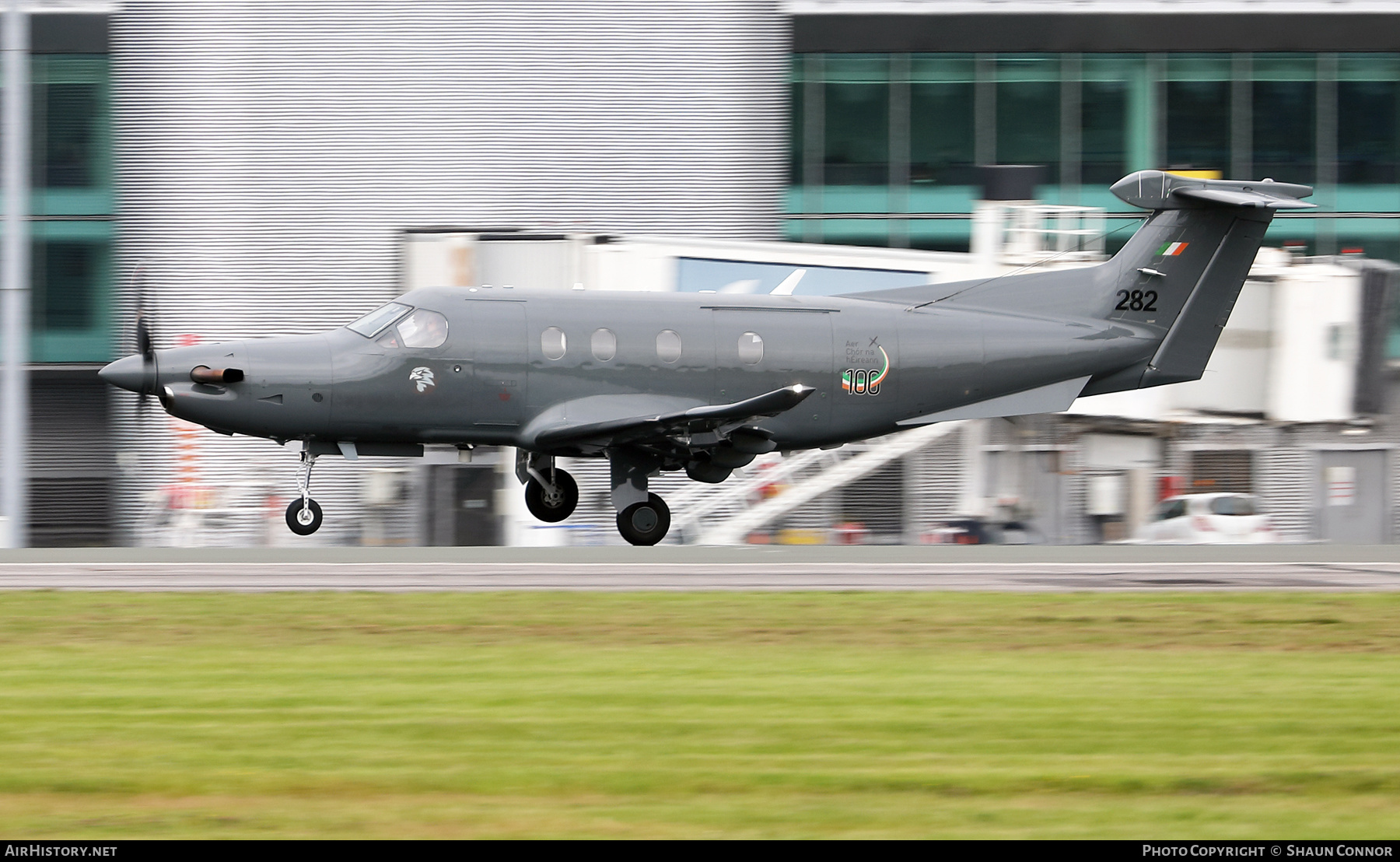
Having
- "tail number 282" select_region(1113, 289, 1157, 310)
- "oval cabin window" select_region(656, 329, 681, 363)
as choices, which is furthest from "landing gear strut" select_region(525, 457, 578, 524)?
"tail number 282" select_region(1113, 289, 1157, 310)

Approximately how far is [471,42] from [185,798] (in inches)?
1191

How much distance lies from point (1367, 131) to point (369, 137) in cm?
2368

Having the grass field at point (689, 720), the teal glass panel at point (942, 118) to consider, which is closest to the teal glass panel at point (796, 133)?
the teal glass panel at point (942, 118)

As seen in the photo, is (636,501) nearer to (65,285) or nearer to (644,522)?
(644,522)

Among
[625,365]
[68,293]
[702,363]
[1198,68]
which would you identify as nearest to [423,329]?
[625,365]

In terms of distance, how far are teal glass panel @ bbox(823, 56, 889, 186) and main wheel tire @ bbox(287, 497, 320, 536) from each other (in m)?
20.7

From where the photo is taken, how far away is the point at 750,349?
70.6 ft

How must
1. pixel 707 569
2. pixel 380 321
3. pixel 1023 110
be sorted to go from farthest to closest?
pixel 1023 110
pixel 380 321
pixel 707 569

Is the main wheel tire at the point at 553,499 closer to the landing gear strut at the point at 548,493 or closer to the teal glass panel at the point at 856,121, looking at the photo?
the landing gear strut at the point at 548,493

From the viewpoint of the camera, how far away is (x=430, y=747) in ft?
31.4

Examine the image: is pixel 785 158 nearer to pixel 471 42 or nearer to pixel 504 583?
pixel 471 42

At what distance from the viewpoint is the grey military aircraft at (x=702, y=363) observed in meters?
20.3

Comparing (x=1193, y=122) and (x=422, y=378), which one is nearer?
(x=422, y=378)

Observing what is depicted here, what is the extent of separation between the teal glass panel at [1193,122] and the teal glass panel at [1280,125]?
2.65ft
